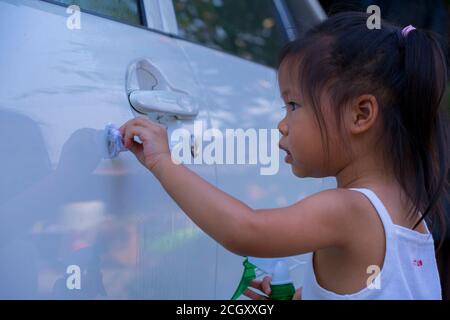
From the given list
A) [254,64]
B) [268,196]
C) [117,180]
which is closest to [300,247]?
[117,180]

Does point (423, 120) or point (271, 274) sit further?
point (271, 274)

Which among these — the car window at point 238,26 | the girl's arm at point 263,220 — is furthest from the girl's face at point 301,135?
the car window at point 238,26

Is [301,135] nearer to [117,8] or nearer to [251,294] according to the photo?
[251,294]

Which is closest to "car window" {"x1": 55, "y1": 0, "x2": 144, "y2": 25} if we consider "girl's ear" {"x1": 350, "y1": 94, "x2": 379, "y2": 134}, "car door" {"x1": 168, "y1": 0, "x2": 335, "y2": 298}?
"car door" {"x1": 168, "y1": 0, "x2": 335, "y2": 298}

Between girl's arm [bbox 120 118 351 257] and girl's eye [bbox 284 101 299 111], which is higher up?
girl's eye [bbox 284 101 299 111]

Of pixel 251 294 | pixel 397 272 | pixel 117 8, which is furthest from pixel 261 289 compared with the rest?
pixel 117 8

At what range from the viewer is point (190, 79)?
152 centimetres

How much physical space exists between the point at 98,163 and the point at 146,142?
3.7 inches

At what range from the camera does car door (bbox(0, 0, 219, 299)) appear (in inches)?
41.0

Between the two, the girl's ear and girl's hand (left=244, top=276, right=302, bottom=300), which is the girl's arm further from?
girl's hand (left=244, top=276, right=302, bottom=300)

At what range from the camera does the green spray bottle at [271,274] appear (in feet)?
4.81

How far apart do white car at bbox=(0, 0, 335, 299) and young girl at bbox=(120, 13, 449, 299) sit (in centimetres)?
9

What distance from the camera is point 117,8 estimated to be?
157 cm

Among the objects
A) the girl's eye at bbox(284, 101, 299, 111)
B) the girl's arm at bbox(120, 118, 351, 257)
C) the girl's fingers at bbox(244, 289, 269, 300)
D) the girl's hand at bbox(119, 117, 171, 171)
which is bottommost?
the girl's fingers at bbox(244, 289, 269, 300)
